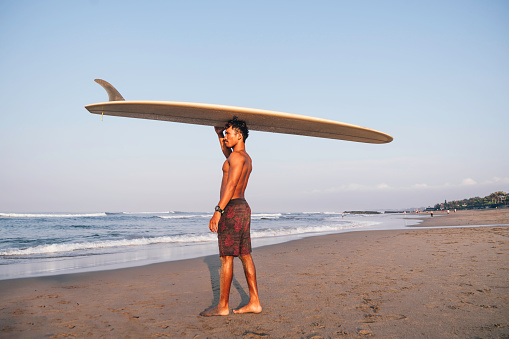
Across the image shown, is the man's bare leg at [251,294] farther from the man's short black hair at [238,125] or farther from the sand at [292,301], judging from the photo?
the man's short black hair at [238,125]

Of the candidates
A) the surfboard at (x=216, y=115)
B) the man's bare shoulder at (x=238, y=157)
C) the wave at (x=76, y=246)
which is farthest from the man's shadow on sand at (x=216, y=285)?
the wave at (x=76, y=246)

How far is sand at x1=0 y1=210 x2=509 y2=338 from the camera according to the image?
2.67m

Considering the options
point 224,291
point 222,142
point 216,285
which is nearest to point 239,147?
point 222,142

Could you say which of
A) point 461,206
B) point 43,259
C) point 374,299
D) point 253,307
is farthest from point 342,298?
point 461,206

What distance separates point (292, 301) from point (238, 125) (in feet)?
6.46

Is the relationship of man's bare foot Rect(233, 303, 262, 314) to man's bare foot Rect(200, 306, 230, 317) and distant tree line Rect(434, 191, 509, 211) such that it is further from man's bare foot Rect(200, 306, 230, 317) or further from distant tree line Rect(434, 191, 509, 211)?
distant tree line Rect(434, 191, 509, 211)

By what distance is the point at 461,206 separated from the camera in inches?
3479

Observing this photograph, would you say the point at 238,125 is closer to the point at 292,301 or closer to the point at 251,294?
the point at 251,294

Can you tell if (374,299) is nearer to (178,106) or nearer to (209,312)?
(209,312)

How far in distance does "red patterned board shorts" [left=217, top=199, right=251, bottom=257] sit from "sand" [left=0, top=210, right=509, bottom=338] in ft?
2.04

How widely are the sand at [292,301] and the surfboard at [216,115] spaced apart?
1.94 meters

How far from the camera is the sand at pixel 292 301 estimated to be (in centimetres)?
267

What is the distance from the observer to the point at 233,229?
10.4 ft

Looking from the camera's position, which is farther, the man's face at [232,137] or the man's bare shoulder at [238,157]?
the man's face at [232,137]
